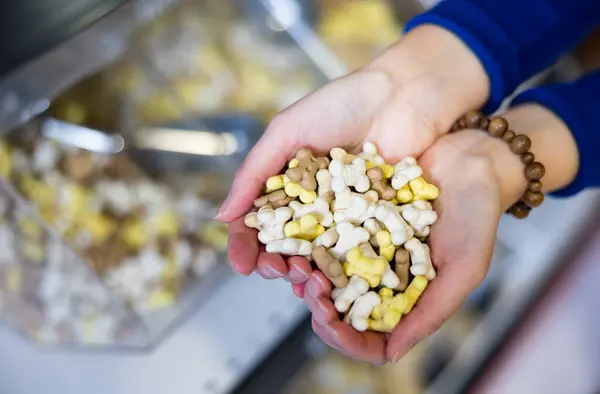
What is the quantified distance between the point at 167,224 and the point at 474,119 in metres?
0.52

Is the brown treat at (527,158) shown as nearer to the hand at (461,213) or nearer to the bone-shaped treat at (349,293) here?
the hand at (461,213)

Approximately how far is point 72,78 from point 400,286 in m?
0.51

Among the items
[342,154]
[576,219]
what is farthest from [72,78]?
[576,219]

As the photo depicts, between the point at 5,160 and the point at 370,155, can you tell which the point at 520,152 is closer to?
the point at 370,155

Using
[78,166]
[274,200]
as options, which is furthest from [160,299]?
[274,200]

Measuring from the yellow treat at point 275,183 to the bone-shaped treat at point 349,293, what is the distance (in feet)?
0.42

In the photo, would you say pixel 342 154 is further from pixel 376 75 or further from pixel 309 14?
A: pixel 309 14

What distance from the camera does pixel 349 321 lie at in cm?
61

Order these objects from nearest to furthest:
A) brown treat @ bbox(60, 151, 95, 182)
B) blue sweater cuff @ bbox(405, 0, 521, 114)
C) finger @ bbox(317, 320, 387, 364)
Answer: finger @ bbox(317, 320, 387, 364) → blue sweater cuff @ bbox(405, 0, 521, 114) → brown treat @ bbox(60, 151, 95, 182)

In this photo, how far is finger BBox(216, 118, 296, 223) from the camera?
2.10 ft

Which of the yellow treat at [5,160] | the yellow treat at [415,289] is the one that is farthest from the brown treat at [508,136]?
the yellow treat at [5,160]

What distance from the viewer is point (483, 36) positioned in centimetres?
79

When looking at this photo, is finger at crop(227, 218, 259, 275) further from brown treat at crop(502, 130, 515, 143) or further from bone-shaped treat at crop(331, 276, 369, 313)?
brown treat at crop(502, 130, 515, 143)

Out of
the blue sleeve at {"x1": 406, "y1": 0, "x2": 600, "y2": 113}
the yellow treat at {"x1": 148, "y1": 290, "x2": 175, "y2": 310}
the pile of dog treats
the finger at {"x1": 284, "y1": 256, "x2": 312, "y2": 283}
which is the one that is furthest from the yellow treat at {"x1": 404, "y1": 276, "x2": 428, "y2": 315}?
the yellow treat at {"x1": 148, "y1": 290, "x2": 175, "y2": 310}
